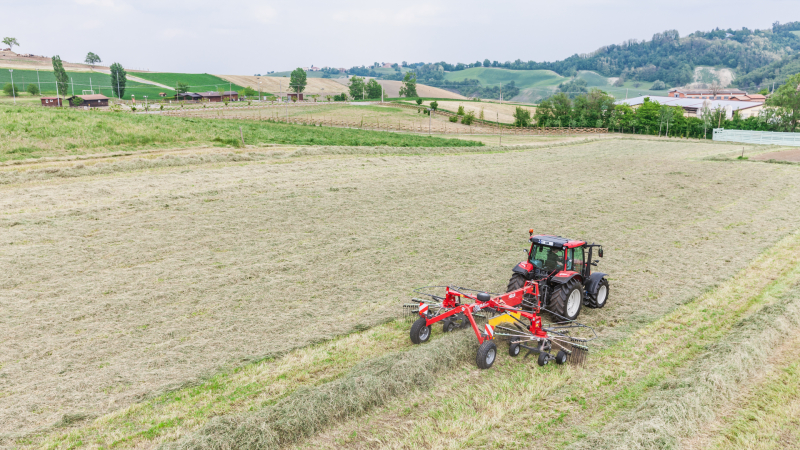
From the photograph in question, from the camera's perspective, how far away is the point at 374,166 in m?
31.7

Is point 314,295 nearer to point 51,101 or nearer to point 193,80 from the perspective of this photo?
point 51,101

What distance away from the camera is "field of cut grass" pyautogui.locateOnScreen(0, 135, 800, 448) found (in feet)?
25.5

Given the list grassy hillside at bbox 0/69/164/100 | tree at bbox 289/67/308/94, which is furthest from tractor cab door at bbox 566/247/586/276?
tree at bbox 289/67/308/94

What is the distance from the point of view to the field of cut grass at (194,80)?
442 ft

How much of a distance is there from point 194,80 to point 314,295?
14746cm

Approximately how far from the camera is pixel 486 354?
9.22m

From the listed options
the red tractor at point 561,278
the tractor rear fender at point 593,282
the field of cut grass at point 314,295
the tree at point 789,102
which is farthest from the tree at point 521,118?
the tractor rear fender at point 593,282

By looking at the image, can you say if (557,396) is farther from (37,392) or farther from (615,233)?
(615,233)

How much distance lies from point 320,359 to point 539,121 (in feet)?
283

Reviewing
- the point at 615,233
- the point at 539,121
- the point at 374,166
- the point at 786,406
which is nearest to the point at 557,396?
the point at 786,406

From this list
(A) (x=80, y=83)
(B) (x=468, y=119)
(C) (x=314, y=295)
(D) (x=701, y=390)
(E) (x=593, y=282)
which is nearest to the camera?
(D) (x=701, y=390)

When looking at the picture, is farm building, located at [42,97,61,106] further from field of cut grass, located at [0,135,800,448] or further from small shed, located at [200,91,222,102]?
field of cut grass, located at [0,135,800,448]

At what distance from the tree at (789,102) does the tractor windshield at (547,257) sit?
90775mm

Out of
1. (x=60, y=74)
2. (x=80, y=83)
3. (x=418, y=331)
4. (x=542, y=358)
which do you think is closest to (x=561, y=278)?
(x=542, y=358)
